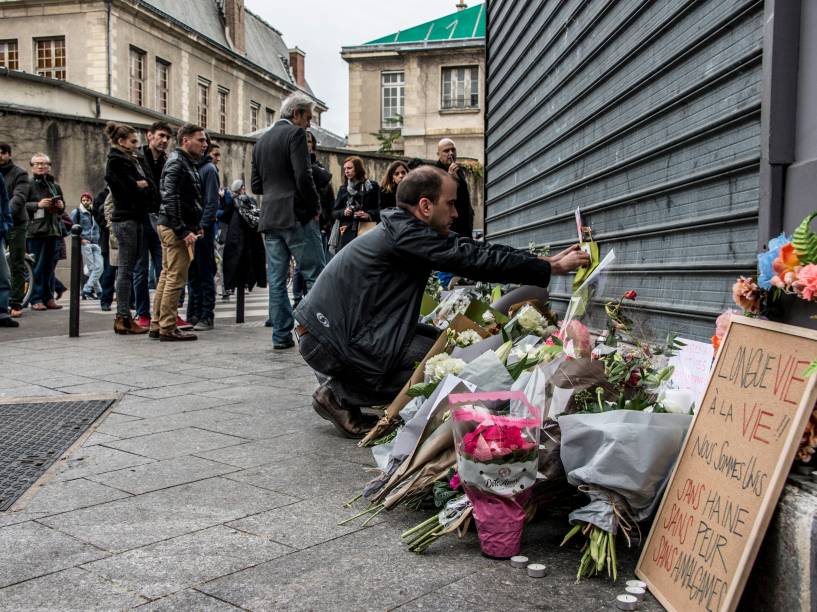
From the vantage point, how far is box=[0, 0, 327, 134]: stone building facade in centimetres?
3183

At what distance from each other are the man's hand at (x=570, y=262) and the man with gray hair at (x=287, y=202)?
4.12 meters

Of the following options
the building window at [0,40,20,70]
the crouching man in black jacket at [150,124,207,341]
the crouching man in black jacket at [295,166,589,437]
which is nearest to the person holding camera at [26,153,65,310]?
the crouching man in black jacket at [150,124,207,341]

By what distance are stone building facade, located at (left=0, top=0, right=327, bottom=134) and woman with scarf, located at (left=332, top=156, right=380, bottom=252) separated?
23792mm

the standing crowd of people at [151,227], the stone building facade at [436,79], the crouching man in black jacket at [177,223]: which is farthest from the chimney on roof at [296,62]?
the crouching man in black jacket at [177,223]

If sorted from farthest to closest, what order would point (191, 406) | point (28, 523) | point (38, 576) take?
point (191, 406) < point (28, 523) < point (38, 576)

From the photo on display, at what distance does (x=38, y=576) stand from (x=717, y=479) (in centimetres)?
203

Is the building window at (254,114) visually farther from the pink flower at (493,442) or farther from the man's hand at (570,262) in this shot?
the pink flower at (493,442)

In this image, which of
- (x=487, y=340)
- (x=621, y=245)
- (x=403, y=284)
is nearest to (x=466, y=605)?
(x=487, y=340)

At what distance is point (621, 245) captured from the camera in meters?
4.88

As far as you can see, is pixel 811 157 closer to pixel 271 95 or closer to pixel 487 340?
pixel 487 340

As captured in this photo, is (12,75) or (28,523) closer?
(28,523)

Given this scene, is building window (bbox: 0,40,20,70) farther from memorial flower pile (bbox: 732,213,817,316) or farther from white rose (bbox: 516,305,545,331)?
memorial flower pile (bbox: 732,213,817,316)

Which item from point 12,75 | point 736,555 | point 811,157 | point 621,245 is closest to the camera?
point 736,555

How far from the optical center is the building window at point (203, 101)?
38594mm
